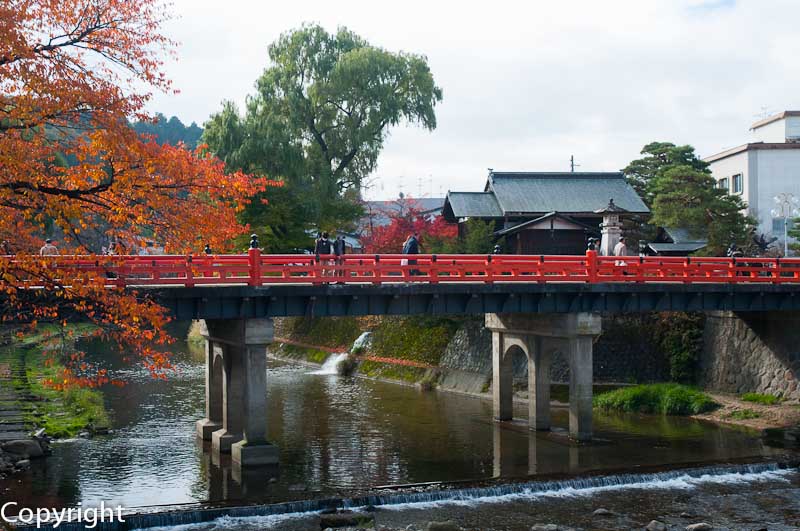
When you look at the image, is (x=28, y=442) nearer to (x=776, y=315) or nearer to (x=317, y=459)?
(x=317, y=459)

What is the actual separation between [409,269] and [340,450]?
7.12m

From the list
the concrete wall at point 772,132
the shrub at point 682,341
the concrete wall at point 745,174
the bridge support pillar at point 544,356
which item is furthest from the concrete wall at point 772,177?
the bridge support pillar at point 544,356

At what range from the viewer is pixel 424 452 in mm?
29891

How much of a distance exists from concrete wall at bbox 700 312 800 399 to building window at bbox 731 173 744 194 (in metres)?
29.2

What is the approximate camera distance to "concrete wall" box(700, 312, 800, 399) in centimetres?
3691

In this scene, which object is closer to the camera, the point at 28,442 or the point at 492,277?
the point at 28,442

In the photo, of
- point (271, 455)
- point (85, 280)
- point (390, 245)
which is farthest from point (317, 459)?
point (390, 245)

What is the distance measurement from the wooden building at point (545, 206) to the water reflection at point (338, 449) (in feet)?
53.8

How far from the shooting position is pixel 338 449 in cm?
3012

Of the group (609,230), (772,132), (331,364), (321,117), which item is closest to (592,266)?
(609,230)

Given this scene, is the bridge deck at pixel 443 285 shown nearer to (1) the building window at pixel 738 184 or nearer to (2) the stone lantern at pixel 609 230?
(2) the stone lantern at pixel 609 230

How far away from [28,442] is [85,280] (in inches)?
513

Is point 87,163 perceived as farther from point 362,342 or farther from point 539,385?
point 362,342

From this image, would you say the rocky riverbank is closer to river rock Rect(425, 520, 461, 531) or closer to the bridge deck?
the bridge deck
